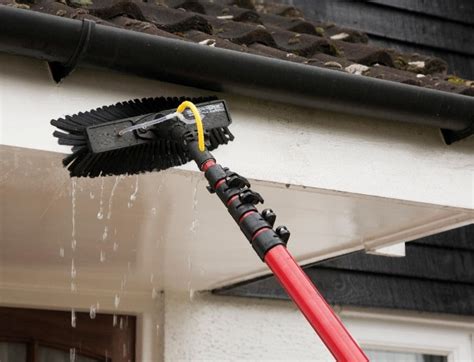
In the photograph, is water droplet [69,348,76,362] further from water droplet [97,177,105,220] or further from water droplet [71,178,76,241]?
water droplet [97,177,105,220]

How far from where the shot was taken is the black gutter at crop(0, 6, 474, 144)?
10.4ft

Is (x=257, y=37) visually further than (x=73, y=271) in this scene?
No

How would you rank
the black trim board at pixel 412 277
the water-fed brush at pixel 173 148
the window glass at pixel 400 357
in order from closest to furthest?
the water-fed brush at pixel 173 148 → the black trim board at pixel 412 277 → the window glass at pixel 400 357

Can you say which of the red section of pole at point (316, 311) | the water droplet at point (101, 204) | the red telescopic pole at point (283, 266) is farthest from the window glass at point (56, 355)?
the red section of pole at point (316, 311)

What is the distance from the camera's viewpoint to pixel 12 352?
529cm

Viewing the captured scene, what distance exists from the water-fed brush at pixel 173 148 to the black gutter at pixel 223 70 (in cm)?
11

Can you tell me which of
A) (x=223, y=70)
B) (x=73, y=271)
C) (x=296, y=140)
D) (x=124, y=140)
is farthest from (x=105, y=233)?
(x=124, y=140)

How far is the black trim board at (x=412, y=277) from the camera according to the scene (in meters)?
6.14

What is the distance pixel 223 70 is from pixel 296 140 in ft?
1.54

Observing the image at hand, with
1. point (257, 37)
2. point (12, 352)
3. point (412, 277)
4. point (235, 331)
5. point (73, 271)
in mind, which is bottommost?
point (12, 352)

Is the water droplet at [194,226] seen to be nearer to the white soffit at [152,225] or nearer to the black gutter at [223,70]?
the white soffit at [152,225]

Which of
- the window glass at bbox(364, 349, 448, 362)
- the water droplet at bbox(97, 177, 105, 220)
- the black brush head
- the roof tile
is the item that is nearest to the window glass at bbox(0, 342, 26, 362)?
the water droplet at bbox(97, 177, 105, 220)

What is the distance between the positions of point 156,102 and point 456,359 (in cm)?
374

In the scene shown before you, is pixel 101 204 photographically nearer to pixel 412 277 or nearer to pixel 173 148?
pixel 173 148
